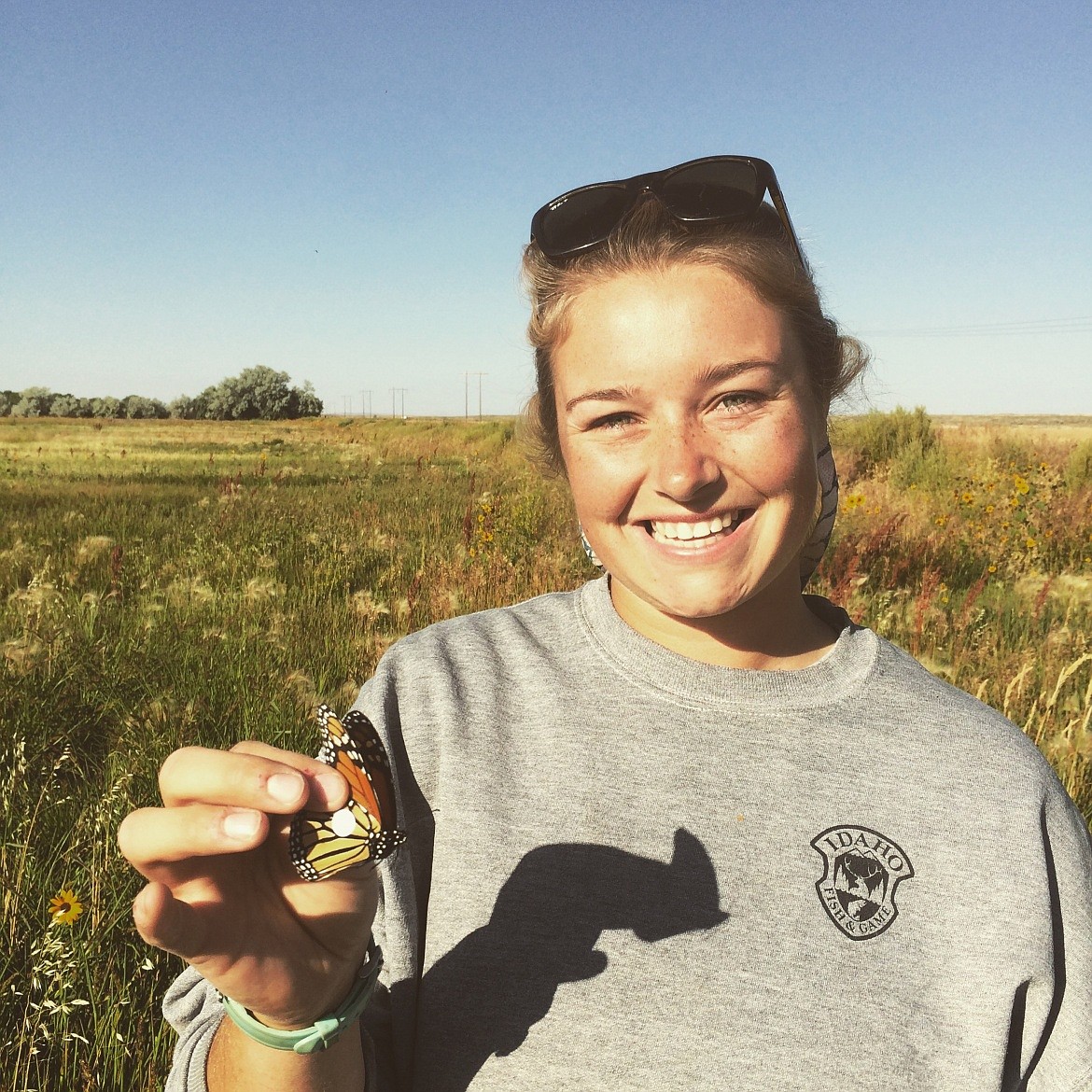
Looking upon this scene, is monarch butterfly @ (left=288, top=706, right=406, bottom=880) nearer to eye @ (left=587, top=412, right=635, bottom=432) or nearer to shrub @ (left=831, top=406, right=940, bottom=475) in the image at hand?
eye @ (left=587, top=412, right=635, bottom=432)

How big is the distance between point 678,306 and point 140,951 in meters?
2.09

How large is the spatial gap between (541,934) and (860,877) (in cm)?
49

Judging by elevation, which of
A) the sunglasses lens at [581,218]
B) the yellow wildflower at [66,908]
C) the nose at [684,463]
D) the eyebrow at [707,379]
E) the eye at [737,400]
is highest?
the sunglasses lens at [581,218]

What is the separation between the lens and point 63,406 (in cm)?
7894

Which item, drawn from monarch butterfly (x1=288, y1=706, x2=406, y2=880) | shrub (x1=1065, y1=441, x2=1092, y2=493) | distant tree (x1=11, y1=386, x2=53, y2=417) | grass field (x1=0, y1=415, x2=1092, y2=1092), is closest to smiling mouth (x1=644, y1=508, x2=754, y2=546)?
monarch butterfly (x1=288, y1=706, x2=406, y2=880)

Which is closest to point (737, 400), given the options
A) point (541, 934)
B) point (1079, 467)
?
point (541, 934)

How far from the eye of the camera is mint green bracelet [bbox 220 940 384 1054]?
956 millimetres

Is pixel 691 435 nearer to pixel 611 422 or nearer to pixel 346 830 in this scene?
pixel 611 422

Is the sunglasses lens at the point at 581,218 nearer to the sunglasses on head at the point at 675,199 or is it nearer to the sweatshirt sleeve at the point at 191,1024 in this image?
the sunglasses on head at the point at 675,199

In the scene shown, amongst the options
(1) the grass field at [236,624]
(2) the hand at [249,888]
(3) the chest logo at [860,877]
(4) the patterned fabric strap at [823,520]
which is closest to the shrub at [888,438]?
(1) the grass field at [236,624]

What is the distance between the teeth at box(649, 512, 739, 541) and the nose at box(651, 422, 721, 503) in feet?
0.17

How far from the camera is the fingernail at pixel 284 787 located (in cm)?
79

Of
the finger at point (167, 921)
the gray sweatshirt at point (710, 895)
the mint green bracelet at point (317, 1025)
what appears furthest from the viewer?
the gray sweatshirt at point (710, 895)

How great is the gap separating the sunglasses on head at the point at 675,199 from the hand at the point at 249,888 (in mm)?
1159
